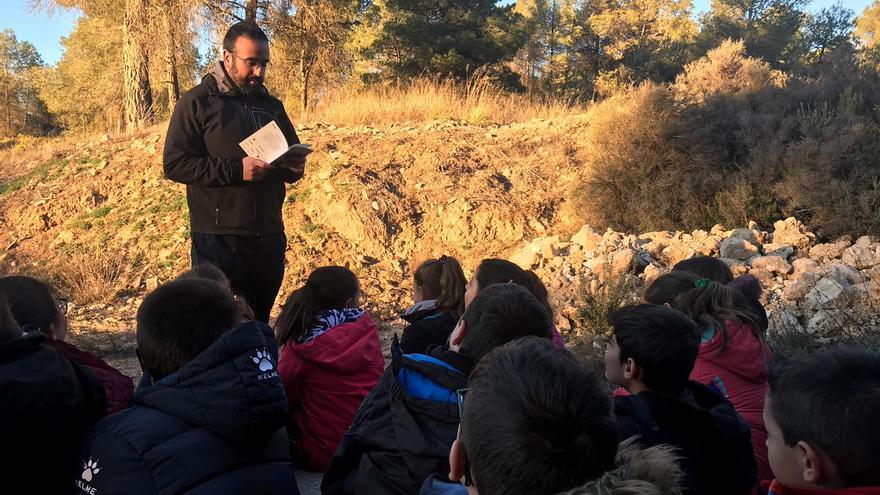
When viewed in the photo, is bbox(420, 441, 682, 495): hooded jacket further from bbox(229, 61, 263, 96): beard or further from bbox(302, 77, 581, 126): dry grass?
bbox(302, 77, 581, 126): dry grass

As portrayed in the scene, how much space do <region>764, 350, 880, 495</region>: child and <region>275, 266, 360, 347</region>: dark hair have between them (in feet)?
7.13

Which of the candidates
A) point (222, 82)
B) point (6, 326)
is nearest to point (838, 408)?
point (6, 326)

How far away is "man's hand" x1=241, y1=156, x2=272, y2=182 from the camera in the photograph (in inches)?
142

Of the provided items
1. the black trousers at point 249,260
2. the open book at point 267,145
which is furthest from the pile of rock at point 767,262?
the open book at point 267,145

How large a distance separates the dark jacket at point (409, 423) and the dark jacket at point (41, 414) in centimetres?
87

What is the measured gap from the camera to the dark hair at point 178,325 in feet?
7.39

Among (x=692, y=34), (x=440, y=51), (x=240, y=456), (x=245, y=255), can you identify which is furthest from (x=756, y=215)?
(x=692, y=34)

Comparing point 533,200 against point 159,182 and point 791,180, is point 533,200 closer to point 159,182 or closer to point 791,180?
point 791,180

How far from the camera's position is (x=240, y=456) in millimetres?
2113

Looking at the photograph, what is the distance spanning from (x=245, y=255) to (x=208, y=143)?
2.10ft

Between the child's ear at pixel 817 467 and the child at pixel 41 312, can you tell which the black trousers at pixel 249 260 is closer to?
the child at pixel 41 312

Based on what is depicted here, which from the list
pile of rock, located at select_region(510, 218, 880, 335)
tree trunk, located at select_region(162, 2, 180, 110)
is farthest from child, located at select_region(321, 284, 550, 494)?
tree trunk, located at select_region(162, 2, 180, 110)

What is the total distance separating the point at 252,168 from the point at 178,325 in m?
1.49

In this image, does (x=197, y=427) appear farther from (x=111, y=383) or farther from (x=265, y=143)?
(x=265, y=143)
